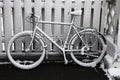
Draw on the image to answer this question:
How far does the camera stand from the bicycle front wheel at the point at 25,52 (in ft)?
16.9

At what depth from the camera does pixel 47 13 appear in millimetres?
5469

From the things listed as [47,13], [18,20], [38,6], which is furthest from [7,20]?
[47,13]

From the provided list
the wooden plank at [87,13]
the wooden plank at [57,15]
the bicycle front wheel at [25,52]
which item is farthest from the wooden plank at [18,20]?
the wooden plank at [87,13]

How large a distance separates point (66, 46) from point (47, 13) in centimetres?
90

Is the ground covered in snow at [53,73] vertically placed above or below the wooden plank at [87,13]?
below

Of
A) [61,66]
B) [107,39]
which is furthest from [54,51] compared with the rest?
[107,39]

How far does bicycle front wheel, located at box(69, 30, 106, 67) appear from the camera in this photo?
5.34 m

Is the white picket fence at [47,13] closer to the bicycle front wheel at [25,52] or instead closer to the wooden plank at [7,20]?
the wooden plank at [7,20]

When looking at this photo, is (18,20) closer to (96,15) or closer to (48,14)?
(48,14)

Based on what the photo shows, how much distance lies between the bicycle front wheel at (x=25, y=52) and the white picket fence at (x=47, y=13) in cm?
26

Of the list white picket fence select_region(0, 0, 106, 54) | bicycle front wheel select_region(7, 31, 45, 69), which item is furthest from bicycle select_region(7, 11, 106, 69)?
white picket fence select_region(0, 0, 106, 54)

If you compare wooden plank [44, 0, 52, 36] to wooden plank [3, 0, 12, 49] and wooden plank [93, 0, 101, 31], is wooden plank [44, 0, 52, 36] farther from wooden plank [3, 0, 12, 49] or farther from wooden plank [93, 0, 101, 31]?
wooden plank [93, 0, 101, 31]

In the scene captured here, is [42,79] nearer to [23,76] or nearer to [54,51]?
[23,76]

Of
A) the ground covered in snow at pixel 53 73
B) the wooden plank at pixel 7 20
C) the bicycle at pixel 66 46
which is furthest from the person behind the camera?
the wooden plank at pixel 7 20
